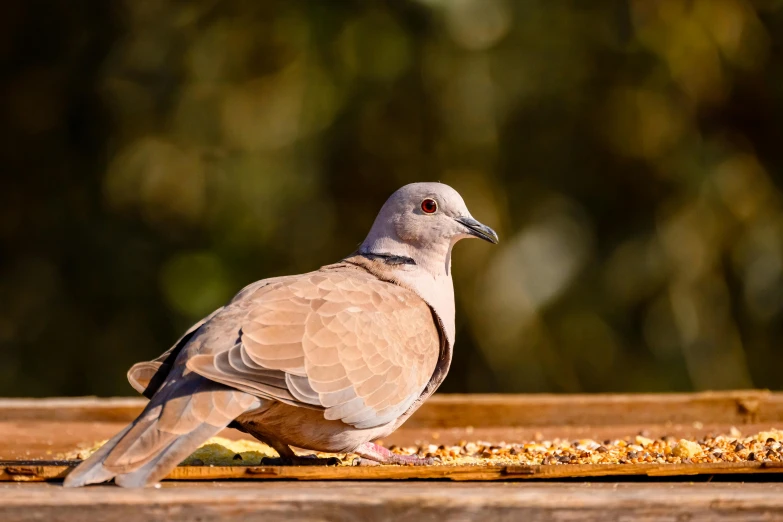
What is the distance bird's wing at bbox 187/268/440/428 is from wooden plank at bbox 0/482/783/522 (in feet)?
1.51

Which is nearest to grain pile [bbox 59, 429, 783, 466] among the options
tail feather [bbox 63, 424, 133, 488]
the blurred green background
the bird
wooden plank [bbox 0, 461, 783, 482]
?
the bird

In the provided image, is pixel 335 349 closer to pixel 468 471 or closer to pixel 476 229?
pixel 468 471

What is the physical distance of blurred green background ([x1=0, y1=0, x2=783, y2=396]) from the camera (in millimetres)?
6332

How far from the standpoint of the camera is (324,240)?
21.8ft

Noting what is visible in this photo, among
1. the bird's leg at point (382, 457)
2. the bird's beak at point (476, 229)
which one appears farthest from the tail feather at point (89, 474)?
the bird's beak at point (476, 229)

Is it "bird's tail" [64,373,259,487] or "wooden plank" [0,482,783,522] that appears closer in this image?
"wooden plank" [0,482,783,522]

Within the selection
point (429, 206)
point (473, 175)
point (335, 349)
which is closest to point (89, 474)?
point (335, 349)

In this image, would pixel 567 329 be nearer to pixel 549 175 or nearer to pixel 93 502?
pixel 549 175

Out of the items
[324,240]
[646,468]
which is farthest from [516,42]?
[646,468]

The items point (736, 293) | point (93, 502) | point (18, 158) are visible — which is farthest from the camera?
point (18, 158)

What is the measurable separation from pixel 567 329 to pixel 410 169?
1.44m

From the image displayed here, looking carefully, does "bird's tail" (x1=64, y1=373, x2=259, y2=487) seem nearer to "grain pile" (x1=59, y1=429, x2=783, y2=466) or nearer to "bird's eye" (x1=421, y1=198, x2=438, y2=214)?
"grain pile" (x1=59, y1=429, x2=783, y2=466)

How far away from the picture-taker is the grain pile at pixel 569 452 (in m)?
2.86

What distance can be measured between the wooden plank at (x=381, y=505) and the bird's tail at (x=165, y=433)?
10 centimetres
